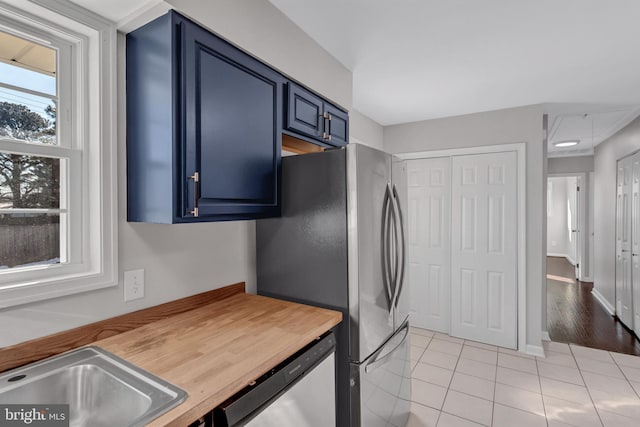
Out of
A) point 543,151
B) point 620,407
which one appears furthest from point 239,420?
point 543,151

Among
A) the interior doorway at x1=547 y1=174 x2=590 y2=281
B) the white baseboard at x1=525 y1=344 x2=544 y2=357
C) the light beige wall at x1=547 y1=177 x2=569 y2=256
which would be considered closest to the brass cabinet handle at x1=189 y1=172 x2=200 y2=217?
the white baseboard at x1=525 y1=344 x2=544 y2=357

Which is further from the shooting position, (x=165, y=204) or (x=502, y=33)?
(x=502, y=33)

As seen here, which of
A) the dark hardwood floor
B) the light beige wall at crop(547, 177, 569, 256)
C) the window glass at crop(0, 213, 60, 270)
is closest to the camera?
the window glass at crop(0, 213, 60, 270)

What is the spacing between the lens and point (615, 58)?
2.28 metres

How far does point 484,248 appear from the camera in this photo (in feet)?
11.1

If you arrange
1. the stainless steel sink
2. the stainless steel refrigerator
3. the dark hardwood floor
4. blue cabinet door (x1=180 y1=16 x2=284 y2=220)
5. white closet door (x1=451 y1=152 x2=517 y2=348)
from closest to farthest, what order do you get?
the stainless steel sink
blue cabinet door (x1=180 y1=16 x2=284 y2=220)
the stainless steel refrigerator
white closet door (x1=451 y1=152 x2=517 y2=348)
the dark hardwood floor

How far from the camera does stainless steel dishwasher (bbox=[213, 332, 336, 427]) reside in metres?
0.94

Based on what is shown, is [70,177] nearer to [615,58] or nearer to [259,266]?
[259,266]

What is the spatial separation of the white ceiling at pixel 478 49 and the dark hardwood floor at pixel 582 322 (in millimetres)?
2502

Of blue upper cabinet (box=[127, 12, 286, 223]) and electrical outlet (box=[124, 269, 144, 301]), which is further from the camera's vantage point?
electrical outlet (box=[124, 269, 144, 301])

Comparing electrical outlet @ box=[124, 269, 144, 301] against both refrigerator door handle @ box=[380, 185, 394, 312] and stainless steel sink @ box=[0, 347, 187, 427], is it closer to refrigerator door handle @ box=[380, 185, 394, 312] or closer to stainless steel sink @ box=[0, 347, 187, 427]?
stainless steel sink @ box=[0, 347, 187, 427]

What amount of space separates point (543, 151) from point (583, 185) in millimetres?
3830

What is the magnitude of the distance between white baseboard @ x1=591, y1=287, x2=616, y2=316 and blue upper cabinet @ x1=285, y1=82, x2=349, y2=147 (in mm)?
4592

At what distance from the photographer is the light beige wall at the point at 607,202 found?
13.0 ft
